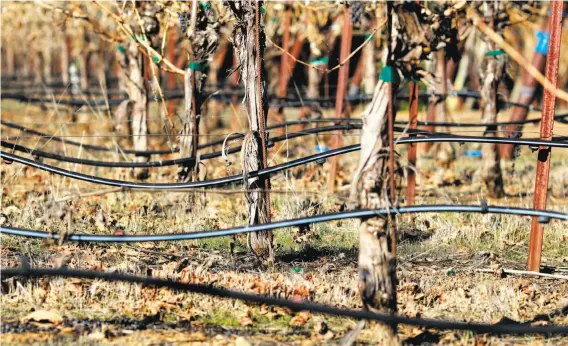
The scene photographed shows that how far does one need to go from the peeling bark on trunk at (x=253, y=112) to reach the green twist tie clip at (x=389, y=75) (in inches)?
69.3

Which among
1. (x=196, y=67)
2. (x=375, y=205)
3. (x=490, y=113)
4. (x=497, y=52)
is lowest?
(x=375, y=205)

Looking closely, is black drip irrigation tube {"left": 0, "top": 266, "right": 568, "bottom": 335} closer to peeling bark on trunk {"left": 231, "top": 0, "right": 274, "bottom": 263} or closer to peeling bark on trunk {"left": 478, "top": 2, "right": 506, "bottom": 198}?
peeling bark on trunk {"left": 231, "top": 0, "right": 274, "bottom": 263}

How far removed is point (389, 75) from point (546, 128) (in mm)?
2028

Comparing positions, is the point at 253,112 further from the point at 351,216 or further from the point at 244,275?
the point at 351,216

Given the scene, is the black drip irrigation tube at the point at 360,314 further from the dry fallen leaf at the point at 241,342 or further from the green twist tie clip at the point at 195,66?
the green twist tie clip at the point at 195,66

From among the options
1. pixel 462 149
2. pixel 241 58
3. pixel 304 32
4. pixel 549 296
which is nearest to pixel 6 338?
pixel 241 58

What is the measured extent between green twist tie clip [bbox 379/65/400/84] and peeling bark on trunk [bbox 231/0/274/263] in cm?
176

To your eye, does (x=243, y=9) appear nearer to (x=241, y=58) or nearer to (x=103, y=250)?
(x=241, y=58)

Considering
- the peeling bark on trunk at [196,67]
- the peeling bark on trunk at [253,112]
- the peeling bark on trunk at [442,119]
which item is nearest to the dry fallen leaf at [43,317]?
the peeling bark on trunk at [253,112]

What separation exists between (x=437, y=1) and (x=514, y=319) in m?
4.01

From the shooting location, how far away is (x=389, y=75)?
3.90 m

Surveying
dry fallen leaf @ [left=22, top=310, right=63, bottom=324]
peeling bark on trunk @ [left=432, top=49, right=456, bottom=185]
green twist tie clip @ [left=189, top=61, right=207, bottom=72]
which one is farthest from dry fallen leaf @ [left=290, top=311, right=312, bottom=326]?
peeling bark on trunk @ [left=432, top=49, right=456, bottom=185]

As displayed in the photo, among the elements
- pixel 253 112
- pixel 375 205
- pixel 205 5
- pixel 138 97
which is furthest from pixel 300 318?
pixel 138 97

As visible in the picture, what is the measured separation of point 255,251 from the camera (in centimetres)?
562
